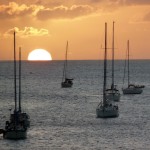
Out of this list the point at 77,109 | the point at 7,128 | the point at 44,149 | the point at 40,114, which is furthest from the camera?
the point at 77,109

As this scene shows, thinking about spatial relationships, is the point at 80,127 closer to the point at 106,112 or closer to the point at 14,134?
the point at 106,112

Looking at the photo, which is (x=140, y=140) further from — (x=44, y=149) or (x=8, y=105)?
(x=8, y=105)

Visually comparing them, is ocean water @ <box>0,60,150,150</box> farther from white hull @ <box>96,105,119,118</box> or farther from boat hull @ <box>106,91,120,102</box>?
boat hull @ <box>106,91,120,102</box>

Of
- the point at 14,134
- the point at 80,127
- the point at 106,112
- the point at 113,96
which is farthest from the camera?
the point at 113,96

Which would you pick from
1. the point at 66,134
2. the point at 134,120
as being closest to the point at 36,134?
the point at 66,134

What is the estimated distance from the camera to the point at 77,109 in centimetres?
11850

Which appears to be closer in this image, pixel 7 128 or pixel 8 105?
pixel 7 128

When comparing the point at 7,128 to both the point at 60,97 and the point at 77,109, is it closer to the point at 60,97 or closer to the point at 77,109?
the point at 77,109

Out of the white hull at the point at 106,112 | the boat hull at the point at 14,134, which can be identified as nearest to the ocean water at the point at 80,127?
the boat hull at the point at 14,134

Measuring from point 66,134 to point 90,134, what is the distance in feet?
11.4

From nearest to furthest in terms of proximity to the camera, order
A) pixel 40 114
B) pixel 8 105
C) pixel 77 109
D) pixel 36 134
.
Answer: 1. pixel 36 134
2. pixel 40 114
3. pixel 77 109
4. pixel 8 105

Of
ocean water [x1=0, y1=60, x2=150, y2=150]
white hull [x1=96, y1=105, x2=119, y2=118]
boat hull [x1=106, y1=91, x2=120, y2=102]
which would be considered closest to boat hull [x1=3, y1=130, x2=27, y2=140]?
ocean water [x1=0, y1=60, x2=150, y2=150]

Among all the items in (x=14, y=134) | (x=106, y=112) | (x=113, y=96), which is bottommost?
(x=14, y=134)

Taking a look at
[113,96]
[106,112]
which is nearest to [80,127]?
[106,112]
